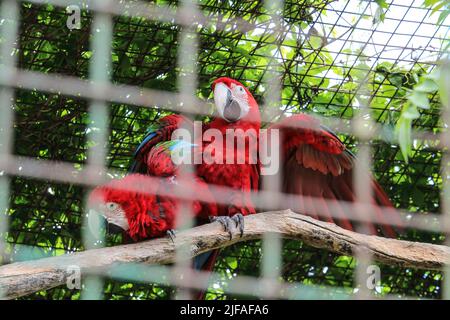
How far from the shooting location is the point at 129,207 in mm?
1811

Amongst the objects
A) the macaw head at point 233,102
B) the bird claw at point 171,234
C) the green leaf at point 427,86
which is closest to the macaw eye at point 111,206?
the bird claw at point 171,234

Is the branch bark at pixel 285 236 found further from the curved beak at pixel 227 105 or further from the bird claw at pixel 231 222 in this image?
the curved beak at pixel 227 105

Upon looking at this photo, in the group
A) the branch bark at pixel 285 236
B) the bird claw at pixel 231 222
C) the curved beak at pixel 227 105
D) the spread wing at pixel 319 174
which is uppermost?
the curved beak at pixel 227 105

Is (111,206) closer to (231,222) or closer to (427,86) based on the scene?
(231,222)

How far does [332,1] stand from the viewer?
2.09 metres

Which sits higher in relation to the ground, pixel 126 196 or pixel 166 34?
pixel 166 34

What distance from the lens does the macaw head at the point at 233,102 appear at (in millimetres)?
2031

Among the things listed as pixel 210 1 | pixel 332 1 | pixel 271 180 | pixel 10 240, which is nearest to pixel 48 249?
pixel 10 240

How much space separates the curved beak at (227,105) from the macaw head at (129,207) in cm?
32

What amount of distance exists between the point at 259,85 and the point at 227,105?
0.24 m

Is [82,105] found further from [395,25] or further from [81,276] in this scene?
[395,25]
